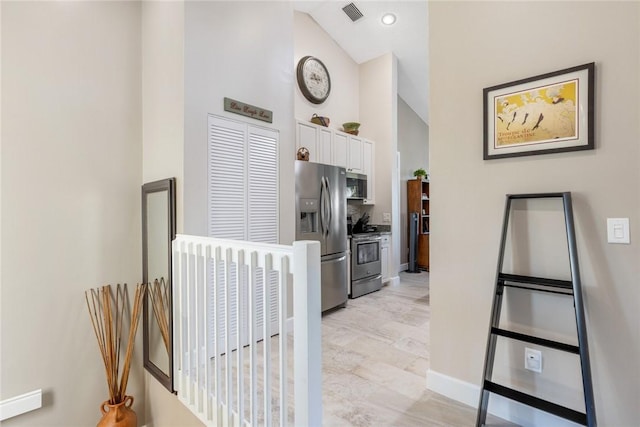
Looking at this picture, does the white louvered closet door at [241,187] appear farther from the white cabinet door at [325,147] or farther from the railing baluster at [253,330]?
the white cabinet door at [325,147]

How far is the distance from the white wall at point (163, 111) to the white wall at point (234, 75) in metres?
0.07

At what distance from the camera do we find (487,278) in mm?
1859

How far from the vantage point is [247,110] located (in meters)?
2.69

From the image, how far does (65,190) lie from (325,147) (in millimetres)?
2888

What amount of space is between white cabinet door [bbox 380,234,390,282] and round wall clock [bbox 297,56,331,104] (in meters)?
2.42

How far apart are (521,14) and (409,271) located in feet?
16.8

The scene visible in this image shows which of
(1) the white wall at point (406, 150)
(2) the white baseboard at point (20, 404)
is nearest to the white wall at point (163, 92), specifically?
(2) the white baseboard at point (20, 404)

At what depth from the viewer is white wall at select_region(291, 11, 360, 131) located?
4.46 m

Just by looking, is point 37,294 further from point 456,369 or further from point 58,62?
point 456,369

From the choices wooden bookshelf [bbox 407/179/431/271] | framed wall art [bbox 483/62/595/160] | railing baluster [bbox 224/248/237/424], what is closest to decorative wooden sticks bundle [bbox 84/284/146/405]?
railing baluster [bbox 224/248/237/424]

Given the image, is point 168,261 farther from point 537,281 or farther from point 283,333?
point 537,281

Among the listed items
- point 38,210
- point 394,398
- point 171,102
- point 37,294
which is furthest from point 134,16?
point 394,398

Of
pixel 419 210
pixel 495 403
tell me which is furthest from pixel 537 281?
pixel 419 210

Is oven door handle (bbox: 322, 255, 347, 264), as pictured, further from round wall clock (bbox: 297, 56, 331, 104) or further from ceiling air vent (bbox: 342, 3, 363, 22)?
ceiling air vent (bbox: 342, 3, 363, 22)
